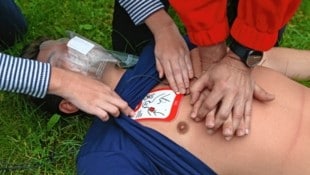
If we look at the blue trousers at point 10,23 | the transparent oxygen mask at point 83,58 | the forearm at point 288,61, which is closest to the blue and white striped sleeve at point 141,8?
the transparent oxygen mask at point 83,58

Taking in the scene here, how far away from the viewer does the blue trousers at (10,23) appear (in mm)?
2736

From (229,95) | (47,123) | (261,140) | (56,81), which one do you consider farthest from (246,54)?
(47,123)

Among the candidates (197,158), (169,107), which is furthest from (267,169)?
(169,107)

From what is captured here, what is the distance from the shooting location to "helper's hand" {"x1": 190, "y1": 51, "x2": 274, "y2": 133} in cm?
199

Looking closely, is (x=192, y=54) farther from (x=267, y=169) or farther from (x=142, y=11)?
(x=267, y=169)

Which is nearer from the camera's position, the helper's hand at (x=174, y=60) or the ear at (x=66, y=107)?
the helper's hand at (x=174, y=60)

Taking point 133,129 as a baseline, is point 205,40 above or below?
above

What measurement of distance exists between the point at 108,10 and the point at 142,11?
2.38 feet

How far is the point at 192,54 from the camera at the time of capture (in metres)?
2.19

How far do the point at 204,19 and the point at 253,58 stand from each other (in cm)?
22

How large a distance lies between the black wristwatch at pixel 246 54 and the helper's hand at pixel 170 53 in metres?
0.21

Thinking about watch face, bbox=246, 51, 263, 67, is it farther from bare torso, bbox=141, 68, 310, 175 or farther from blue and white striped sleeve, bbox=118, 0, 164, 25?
blue and white striped sleeve, bbox=118, 0, 164, 25

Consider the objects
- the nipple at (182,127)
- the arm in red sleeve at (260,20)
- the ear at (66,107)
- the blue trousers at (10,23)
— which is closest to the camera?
the arm in red sleeve at (260,20)

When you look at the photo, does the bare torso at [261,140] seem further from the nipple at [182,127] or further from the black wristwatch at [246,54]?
the black wristwatch at [246,54]
